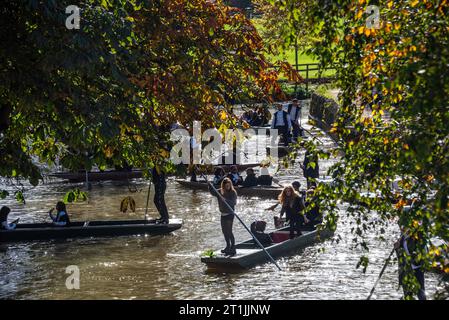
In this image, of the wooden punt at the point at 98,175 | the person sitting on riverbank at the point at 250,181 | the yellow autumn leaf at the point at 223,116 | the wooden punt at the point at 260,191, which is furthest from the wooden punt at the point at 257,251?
the wooden punt at the point at 98,175

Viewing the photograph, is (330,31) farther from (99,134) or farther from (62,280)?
(62,280)

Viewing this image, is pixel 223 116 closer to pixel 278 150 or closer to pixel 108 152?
pixel 108 152

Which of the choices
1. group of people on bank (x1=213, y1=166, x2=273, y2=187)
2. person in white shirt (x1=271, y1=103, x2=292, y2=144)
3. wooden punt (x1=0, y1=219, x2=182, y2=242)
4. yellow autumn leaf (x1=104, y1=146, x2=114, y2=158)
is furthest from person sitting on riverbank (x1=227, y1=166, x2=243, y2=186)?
yellow autumn leaf (x1=104, y1=146, x2=114, y2=158)

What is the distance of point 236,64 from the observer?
13156mm

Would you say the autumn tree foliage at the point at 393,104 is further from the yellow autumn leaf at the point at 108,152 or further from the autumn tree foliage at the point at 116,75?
the yellow autumn leaf at the point at 108,152

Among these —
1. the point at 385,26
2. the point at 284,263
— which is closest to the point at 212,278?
the point at 284,263

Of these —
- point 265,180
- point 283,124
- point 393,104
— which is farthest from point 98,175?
point 393,104

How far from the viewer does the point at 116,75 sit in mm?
10891

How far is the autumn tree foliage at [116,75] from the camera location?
432 inches

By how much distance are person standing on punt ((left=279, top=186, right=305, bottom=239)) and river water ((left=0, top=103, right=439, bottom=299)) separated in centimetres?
53

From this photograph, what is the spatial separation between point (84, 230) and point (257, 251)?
4942mm

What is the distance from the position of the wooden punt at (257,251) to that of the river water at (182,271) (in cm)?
15

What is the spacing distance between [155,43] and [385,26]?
14.8 ft

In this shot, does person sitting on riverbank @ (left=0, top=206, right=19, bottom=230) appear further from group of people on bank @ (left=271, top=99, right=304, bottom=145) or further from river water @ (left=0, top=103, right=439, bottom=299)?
group of people on bank @ (left=271, top=99, right=304, bottom=145)
